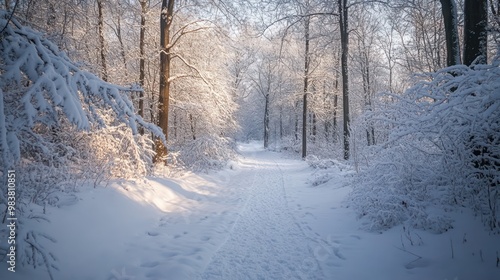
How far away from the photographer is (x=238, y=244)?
12.9ft

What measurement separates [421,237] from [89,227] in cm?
506

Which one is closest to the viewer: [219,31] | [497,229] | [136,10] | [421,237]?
[497,229]

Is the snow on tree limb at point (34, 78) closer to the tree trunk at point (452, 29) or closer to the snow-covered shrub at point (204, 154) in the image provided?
the tree trunk at point (452, 29)

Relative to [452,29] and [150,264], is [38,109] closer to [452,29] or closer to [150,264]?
[150,264]

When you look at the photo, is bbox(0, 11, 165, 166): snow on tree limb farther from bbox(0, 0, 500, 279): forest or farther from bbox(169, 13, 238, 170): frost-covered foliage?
bbox(169, 13, 238, 170): frost-covered foliage

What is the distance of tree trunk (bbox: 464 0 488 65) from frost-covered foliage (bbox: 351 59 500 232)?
89 centimetres

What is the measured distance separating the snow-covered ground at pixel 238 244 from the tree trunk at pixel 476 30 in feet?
9.89

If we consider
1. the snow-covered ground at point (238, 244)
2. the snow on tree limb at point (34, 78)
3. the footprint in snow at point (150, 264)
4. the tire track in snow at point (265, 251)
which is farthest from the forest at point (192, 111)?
the footprint in snow at point (150, 264)

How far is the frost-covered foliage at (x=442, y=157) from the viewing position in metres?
3.36

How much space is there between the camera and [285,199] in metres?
6.84

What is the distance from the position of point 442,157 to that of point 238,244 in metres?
3.76

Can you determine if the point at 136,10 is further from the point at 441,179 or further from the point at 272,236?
the point at 441,179

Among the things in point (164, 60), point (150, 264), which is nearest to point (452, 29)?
point (150, 264)

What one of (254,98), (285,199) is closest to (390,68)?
(285,199)
